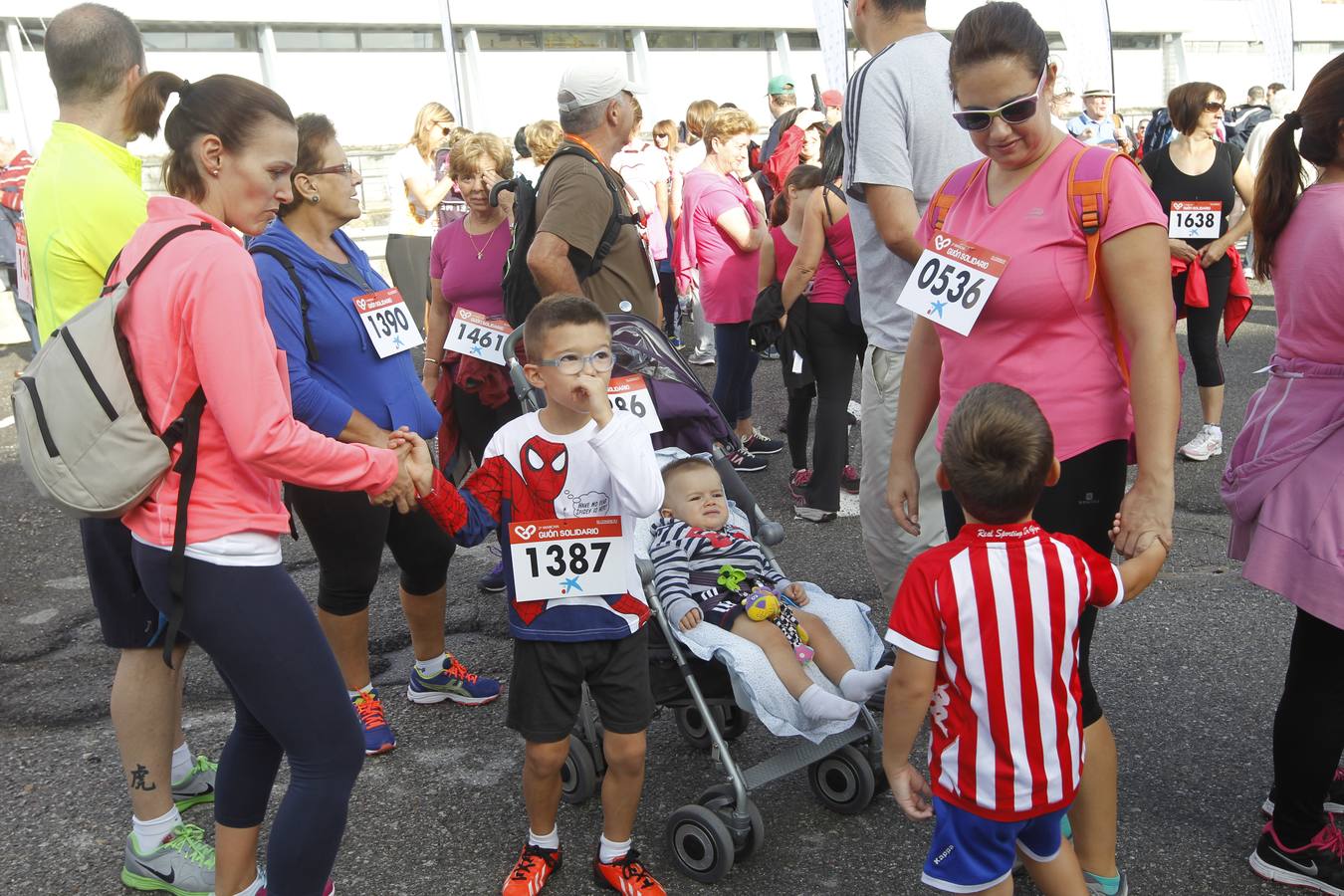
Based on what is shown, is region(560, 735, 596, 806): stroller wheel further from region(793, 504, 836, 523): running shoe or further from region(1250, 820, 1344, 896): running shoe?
region(793, 504, 836, 523): running shoe

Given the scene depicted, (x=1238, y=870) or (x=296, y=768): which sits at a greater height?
(x=296, y=768)

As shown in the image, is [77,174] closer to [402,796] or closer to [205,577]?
[205,577]

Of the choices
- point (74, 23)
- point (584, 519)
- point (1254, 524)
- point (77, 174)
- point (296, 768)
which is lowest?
point (296, 768)

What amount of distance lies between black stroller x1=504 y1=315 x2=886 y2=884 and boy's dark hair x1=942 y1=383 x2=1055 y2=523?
3.30ft

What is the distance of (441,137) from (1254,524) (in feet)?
20.6

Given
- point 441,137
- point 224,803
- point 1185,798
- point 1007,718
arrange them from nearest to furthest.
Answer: point 1007,718
point 224,803
point 1185,798
point 441,137

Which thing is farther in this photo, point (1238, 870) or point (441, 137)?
point (441, 137)

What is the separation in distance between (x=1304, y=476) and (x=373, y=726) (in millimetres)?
2738

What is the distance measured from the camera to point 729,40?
3070 cm

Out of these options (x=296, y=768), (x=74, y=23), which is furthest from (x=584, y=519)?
(x=74, y=23)

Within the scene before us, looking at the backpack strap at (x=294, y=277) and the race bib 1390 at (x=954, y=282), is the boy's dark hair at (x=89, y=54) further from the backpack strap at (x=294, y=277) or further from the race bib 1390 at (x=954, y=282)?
the race bib 1390 at (x=954, y=282)

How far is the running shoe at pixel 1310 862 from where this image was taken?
2.70 metres

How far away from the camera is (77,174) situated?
2.77 meters

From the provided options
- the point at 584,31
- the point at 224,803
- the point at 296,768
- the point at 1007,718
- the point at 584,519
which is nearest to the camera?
the point at 1007,718
